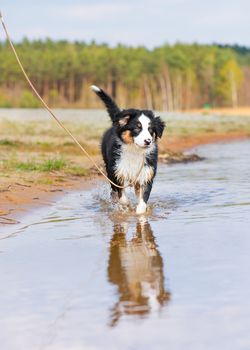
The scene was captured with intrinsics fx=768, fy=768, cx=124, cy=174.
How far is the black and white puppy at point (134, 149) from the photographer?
9508 millimetres

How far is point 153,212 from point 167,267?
3720 mm

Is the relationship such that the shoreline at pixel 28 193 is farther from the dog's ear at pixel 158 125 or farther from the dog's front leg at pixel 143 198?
the dog's ear at pixel 158 125

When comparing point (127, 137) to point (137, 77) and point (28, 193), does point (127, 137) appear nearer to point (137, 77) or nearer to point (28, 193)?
point (28, 193)

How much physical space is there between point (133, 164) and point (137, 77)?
390 ft

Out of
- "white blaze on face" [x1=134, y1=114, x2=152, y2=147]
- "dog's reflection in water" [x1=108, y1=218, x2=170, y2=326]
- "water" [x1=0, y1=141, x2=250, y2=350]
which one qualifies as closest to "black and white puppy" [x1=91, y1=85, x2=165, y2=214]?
"white blaze on face" [x1=134, y1=114, x2=152, y2=147]

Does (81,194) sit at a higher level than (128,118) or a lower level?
lower

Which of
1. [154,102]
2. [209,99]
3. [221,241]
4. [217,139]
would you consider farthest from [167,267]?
[209,99]

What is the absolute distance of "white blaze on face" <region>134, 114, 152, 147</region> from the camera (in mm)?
9352

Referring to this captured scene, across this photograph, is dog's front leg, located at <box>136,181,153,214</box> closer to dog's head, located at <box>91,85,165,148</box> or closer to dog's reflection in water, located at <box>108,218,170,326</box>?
dog's head, located at <box>91,85,165,148</box>

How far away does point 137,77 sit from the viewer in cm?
12781

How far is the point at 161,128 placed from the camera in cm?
980

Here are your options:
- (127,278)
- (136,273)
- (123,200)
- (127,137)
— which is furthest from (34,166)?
(127,278)

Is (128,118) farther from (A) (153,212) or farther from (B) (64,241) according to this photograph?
(B) (64,241)

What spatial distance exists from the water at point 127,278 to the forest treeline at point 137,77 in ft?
366
